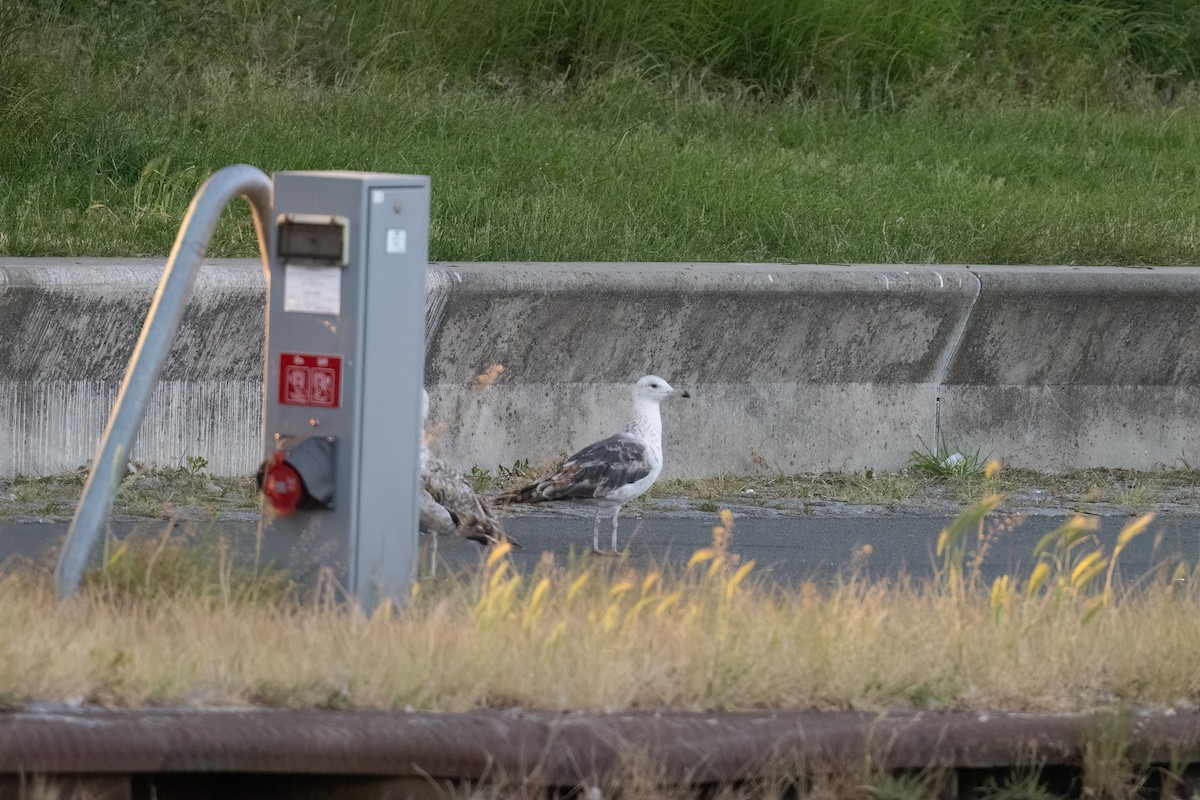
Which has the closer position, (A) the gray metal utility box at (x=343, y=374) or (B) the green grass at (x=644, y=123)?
(A) the gray metal utility box at (x=343, y=374)

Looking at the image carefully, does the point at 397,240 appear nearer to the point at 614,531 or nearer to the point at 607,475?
the point at 607,475

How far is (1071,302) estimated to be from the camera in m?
10.2

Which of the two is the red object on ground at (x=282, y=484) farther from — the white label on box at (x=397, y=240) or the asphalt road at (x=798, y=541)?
the asphalt road at (x=798, y=541)

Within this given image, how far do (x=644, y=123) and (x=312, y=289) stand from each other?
8.83m

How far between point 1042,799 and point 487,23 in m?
11.8

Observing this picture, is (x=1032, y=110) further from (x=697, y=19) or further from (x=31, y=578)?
(x=31, y=578)

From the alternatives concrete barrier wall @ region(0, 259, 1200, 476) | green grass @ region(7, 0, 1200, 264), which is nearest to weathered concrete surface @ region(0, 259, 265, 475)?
concrete barrier wall @ region(0, 259, 1200, 476)

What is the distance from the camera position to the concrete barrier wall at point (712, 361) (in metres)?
8.74

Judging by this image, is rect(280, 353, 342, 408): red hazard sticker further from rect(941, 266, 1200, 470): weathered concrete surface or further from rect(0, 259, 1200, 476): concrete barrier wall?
rect(941, 266, 1200, 470): weathered concrete surface

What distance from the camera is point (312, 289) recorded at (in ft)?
18.4

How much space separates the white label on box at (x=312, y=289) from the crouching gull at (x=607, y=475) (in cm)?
246

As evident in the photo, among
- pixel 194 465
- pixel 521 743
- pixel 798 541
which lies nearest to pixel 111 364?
pixel 194 465

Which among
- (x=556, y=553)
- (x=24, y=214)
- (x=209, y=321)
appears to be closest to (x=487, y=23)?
(x=24, y=214)

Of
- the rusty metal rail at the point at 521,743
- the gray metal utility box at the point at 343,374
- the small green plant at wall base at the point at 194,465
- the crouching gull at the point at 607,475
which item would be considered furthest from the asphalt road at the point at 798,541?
the rusty metal rail at the point at 521,743
